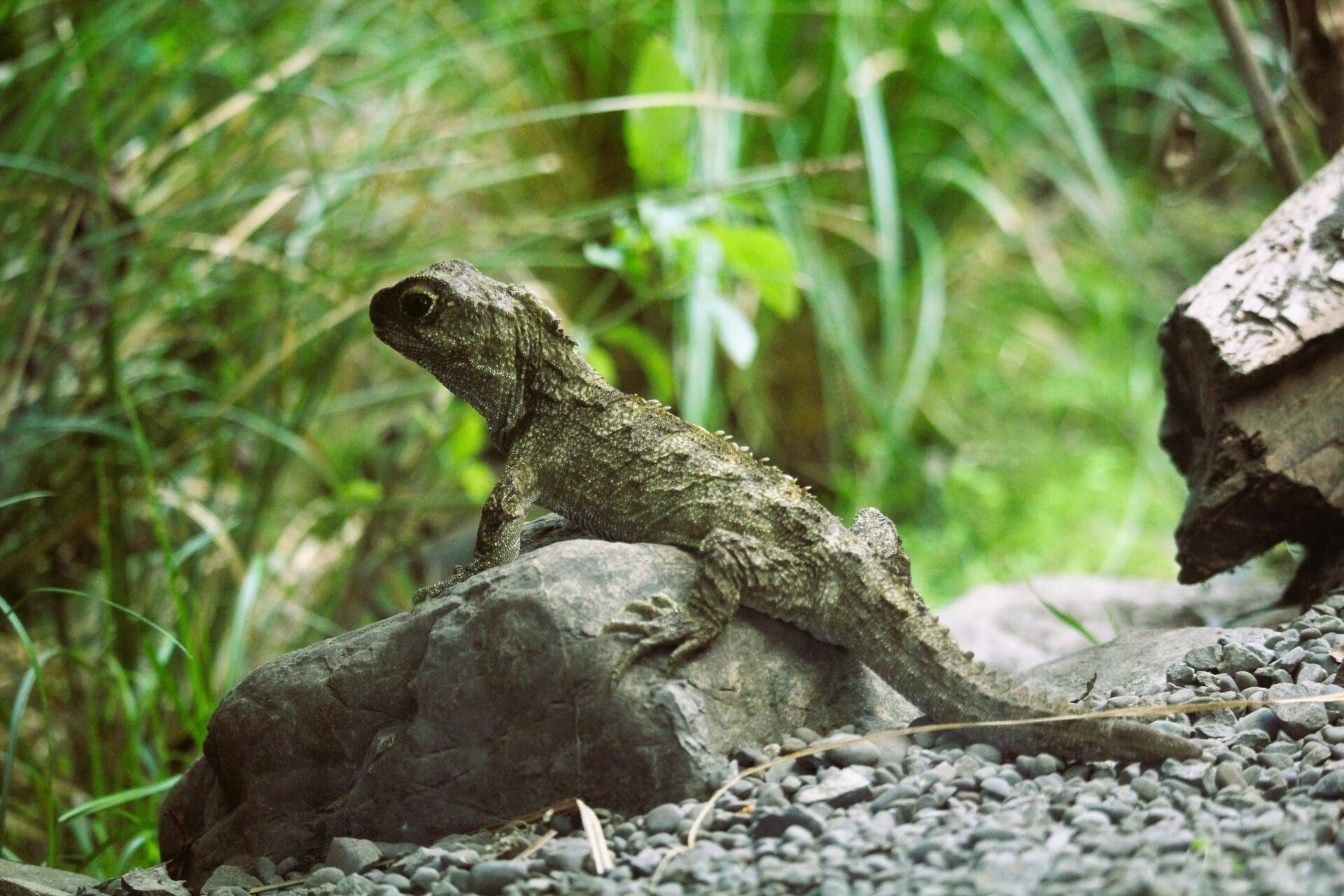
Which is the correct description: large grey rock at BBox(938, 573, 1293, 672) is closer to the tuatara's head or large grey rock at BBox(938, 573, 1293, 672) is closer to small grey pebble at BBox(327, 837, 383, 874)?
the tuatara's head

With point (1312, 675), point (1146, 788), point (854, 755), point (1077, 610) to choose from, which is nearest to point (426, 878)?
point (854, 755)

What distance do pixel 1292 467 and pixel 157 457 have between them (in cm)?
519

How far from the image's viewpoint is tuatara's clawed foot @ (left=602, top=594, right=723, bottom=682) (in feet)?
9.77

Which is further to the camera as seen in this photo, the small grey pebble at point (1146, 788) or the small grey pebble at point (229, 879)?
the small grey pebble at point (229, 879)

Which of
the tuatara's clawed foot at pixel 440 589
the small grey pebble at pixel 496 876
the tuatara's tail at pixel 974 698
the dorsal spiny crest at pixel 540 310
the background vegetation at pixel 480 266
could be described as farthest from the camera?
the background vegetation at pixel 480 266

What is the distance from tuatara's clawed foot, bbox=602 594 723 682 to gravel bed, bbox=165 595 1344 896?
1.05ft

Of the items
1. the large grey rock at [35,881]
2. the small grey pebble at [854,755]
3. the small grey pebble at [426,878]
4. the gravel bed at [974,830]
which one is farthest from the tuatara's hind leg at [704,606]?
the large grey rock at [35,881]

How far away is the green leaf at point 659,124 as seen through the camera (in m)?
5.62

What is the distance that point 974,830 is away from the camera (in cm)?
254

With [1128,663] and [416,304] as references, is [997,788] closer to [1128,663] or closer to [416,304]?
[1128,663]

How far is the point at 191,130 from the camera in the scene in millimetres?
6121

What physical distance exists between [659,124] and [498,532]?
294cm

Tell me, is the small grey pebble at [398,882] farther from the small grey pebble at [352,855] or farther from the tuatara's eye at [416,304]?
the tuatara's eye at [416,304]

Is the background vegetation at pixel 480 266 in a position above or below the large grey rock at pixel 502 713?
above
